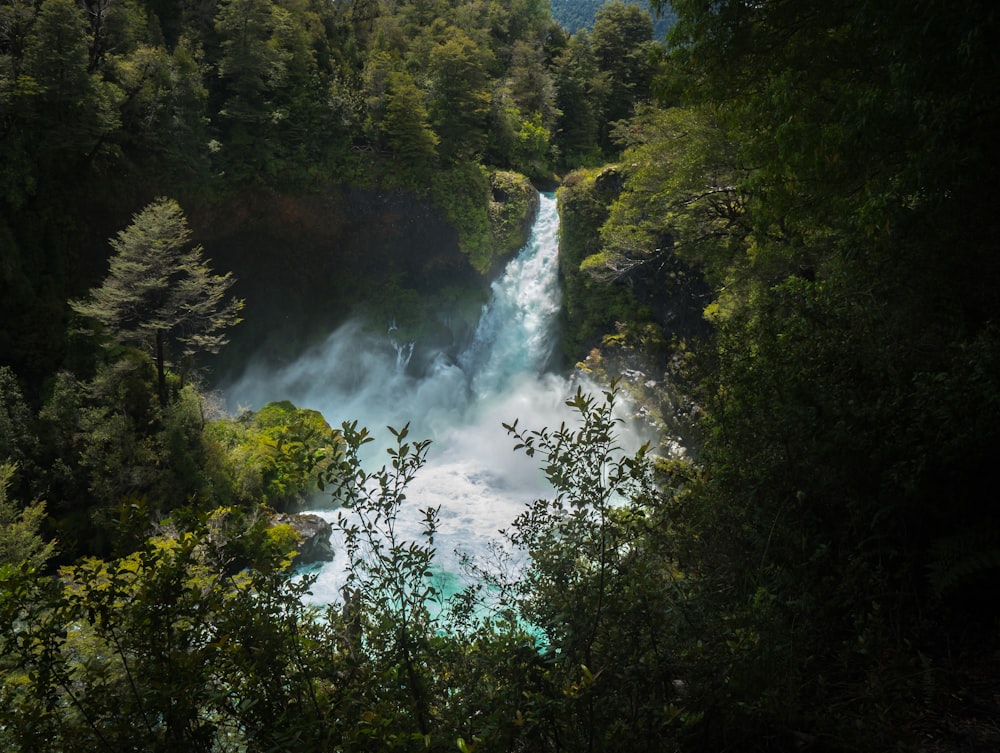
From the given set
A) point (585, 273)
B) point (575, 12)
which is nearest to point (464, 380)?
point (585, 273)

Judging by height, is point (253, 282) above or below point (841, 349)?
above

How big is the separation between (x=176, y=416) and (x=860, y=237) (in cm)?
1394

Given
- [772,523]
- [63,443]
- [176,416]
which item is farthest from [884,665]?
[63,443]

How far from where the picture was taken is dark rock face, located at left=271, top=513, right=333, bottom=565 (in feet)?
45.2

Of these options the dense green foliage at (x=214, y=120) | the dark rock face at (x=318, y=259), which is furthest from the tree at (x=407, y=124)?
the dark rock face at (x=318, y=259)

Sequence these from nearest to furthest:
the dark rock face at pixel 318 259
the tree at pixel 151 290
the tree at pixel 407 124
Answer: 1. the tree at pixel 151 290
2. the tree at pixel 407 124
3. the dark rock face at pixel 318 259

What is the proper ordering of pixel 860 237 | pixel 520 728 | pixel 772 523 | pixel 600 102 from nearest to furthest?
1. pixel 520 728
2. pixel 772 523
3. pixel 860 237
4. pixel 600 102

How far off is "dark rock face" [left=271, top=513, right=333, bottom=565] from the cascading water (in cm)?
520

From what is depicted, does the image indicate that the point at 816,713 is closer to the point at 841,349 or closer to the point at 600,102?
the point at 841,349

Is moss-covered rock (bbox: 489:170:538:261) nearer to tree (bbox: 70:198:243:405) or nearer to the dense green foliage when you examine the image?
the dense green foliage

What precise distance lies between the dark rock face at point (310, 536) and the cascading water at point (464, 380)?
5.20 meters

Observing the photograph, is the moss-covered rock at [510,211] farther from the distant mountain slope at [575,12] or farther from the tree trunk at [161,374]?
the distant mountain slope at [575,12]

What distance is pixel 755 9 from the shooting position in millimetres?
5121

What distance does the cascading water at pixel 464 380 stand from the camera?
21109 mm
